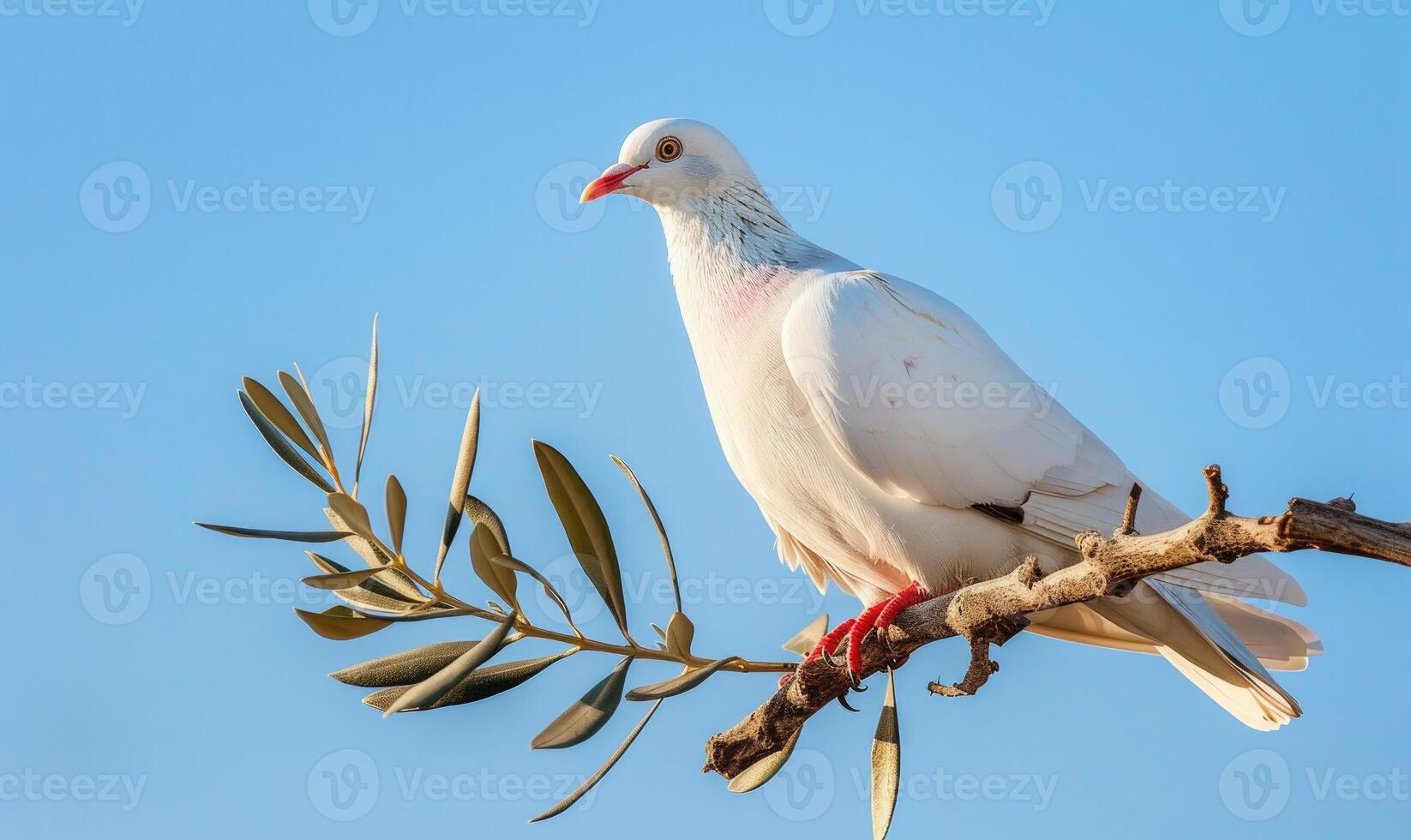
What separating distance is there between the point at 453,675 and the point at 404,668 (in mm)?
590

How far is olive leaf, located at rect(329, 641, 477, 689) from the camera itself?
3998mm

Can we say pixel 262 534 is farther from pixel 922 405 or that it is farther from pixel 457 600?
pixel 922 405

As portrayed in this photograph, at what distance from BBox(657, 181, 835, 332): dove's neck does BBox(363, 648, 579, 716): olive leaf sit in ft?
5.95

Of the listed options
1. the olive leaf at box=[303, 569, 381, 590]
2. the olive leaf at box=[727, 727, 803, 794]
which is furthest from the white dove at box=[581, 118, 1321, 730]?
the olive leaf at box=[303, 569, 381, 590]

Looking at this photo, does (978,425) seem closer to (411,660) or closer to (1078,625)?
(1078,625)

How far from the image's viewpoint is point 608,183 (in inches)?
229

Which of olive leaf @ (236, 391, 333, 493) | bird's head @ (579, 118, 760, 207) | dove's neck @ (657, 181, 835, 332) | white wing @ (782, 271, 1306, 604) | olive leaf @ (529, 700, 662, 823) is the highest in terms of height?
bird's head @ (579, 118, 760, 207)

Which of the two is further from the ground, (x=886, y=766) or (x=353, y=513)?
(x=353, y=513)

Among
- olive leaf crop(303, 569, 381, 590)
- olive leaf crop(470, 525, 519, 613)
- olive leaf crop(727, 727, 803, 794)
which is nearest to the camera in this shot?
olive leaf crop(303, 569, 381, 590)

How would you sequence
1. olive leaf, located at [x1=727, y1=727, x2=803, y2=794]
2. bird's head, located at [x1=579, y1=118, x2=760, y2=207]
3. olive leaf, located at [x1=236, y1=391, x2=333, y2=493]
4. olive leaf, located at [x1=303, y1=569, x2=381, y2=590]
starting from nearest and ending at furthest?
olive leaf, located at [x1=303, y1=569, x2=381, y2=590] < olive leaf, located at [x1=236, y1=391, x2=333, y2=493] < olive leaf, located at [x1=727, y1=727, x2=803, y2=794] < bird's head, located at [x1=579, y1=118, x2=760, y2=207]

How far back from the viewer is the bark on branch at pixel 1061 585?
9.22 ft

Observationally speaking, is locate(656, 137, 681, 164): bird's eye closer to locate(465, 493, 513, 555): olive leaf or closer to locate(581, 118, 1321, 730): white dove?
locate(581, 118, 1321, 730): white dove

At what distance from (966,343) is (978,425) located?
1.40 feet

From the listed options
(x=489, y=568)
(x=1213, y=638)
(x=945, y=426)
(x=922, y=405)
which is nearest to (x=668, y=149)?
(x=922, y=405)
